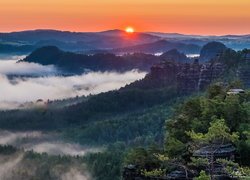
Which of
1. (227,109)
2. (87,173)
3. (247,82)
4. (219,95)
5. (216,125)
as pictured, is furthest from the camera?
(247,82)

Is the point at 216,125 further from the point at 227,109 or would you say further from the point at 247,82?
the point at 247,82

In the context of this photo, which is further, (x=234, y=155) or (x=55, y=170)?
(x=55, y=170)

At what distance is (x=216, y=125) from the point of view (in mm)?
35188

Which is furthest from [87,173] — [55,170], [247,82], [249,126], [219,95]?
[249,126]

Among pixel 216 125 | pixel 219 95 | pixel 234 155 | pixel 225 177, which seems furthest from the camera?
pixel 219 95

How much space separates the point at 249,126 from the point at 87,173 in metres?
127

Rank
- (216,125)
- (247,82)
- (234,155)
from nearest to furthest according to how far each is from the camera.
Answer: (216,125), (234,155), (247,82)

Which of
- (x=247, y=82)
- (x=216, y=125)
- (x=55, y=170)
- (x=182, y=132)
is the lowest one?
(x=55, y=170)

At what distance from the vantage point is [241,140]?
45375 mm

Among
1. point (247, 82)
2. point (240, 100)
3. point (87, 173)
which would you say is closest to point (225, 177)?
point (240, 100)

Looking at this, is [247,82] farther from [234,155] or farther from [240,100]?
[234,155]

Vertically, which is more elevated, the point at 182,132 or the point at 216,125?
the point at 216,125

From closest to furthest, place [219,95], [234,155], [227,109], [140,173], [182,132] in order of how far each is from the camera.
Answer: [234,155] < [140,173] < [227,109] < [182,132] < [219,95]

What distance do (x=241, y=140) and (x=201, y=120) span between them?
913cm
